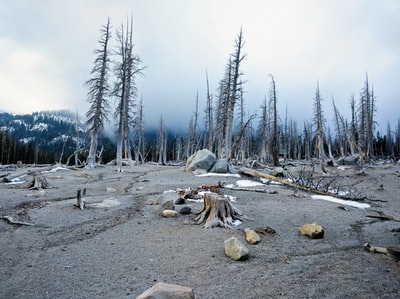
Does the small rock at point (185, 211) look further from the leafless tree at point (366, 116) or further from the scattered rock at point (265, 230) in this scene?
the leafless tree at point (366, 116)

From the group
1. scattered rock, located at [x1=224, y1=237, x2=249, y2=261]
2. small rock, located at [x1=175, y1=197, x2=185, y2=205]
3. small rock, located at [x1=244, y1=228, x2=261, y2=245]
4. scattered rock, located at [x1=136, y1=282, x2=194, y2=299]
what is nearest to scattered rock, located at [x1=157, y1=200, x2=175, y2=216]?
small rock, located at [x1=175, y1=197, x2=185, y2=205]

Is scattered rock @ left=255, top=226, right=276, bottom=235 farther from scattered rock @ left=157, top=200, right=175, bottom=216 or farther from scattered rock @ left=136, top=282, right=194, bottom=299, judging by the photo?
scattered rock @ left=136, top=282, right=194, bottom=299

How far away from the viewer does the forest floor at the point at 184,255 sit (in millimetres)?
3271

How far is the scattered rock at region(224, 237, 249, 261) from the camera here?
4078mm

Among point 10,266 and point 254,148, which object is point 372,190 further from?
point 254,148

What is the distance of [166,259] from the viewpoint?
4230 mm

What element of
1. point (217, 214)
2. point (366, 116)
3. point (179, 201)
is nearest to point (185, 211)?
point (179, 201)

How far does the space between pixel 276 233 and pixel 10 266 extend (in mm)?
4940

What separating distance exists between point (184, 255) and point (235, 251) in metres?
0.91

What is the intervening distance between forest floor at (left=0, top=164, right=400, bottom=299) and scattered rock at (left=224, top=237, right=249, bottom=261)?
13cm

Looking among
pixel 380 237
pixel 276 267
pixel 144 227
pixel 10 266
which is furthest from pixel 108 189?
pixel 380 237

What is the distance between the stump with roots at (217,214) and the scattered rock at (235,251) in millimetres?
1377

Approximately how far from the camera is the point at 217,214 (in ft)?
19.9

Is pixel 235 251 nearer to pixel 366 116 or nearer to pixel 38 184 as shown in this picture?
pixel 38 184
